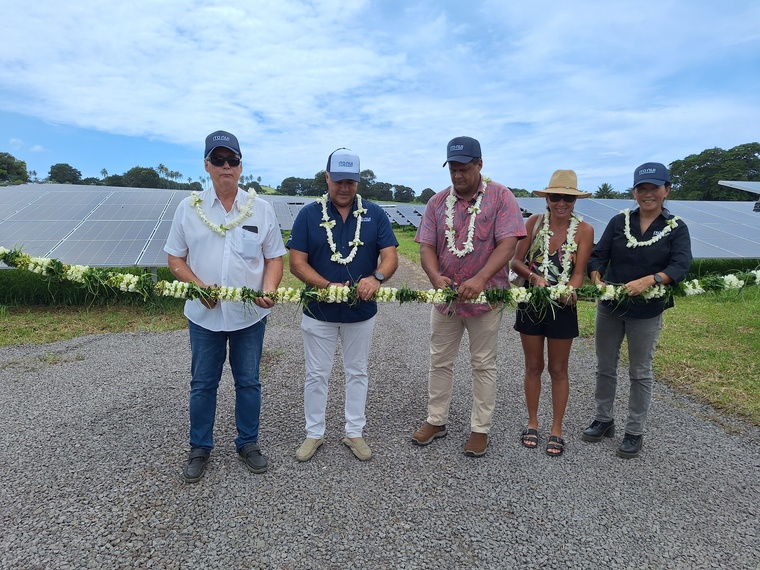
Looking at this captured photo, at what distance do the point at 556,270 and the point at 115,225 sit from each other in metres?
11.2

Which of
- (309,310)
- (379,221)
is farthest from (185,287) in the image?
(379,221)

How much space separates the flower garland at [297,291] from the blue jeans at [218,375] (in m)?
0.36

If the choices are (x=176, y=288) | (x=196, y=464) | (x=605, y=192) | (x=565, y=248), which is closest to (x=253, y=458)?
(x=196, y=464)

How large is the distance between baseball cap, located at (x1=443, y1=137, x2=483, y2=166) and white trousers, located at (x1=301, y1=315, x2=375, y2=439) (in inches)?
60.1

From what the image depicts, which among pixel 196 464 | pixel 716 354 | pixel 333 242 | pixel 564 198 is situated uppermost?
pixel 564 198

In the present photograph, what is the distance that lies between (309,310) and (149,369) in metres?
3.68

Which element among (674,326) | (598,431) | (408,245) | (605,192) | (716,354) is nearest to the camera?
(598,431)

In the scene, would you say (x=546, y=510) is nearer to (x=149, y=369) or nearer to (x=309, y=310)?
(x=309, y=310)

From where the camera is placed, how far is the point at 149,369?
20.9ft

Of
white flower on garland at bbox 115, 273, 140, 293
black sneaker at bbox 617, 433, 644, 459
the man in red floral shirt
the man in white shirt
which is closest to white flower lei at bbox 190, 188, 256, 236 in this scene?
the man in white shirt

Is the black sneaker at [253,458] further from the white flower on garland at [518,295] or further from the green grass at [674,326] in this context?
the green grass at [674,326]

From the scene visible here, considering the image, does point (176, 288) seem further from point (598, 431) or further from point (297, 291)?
point (598, 431)

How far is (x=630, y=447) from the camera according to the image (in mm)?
4277

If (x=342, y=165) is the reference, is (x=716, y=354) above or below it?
below
